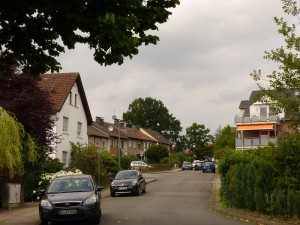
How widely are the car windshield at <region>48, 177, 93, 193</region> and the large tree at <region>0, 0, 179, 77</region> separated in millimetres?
5961

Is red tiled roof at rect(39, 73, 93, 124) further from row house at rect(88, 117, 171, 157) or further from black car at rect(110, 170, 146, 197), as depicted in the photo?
row house at rect(88, 117, 171, 157)

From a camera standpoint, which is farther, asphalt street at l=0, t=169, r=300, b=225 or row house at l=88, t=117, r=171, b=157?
row house at l=88, t=117, r=171, b=157

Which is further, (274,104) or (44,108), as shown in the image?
(44,108)

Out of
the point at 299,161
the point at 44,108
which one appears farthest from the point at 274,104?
the point at 44,108

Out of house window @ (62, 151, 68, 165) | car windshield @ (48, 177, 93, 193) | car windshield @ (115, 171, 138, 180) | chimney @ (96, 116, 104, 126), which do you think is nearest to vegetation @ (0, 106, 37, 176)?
car windshield @ (48, 177, 93, 193)

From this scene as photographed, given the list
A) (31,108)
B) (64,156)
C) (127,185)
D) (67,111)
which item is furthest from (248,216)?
(67,111)

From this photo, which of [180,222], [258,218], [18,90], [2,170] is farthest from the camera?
[18,90]

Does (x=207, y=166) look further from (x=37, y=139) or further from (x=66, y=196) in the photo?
(x=66, y=196)

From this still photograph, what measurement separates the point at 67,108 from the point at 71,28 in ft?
98.7

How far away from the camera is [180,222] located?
15016 millimetres

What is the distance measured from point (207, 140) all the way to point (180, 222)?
4323 inches

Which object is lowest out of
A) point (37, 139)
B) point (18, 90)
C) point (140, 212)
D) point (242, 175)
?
point (140, 212)

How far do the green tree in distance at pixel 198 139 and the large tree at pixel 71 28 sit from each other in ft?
372

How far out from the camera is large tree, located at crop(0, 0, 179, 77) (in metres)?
8.85
